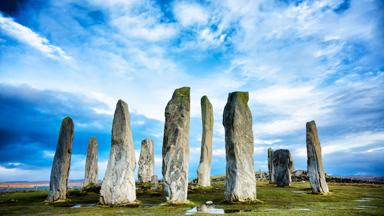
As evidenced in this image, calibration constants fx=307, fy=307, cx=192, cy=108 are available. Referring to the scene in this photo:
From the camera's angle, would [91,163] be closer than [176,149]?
No

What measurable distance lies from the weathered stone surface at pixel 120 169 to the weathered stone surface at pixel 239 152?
18.0ft

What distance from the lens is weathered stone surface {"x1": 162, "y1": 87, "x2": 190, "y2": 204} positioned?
54.7ft

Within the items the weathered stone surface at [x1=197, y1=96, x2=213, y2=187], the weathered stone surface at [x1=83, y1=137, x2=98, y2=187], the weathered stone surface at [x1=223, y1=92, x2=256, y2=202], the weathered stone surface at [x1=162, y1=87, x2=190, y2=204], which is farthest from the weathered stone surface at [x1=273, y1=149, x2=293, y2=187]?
the weathered stone surface at [x1=83, y1=137, x2=98, y2=187]

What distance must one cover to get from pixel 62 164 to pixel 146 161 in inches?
736

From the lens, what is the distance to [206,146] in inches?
1072

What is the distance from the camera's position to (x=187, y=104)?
17.9m

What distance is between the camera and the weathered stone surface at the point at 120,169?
54.2 feet

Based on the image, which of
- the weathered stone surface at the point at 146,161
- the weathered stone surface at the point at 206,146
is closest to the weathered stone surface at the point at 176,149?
the weathered stone surface at the point at 206,146

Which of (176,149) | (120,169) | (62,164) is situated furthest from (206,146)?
(62,164)

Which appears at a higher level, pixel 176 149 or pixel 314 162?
pixel 176 149

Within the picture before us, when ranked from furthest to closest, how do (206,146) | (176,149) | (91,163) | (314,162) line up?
(91,163) → (206,146) → (314,162) → (176,149)

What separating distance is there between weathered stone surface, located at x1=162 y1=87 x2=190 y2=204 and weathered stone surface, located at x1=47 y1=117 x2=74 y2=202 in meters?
7.15

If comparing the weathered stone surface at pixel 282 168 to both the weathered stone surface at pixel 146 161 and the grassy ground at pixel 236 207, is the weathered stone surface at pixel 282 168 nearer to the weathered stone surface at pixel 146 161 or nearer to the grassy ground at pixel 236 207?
the grassy ground at pixel 236 207

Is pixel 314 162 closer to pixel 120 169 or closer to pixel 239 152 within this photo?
pixel 239 152
